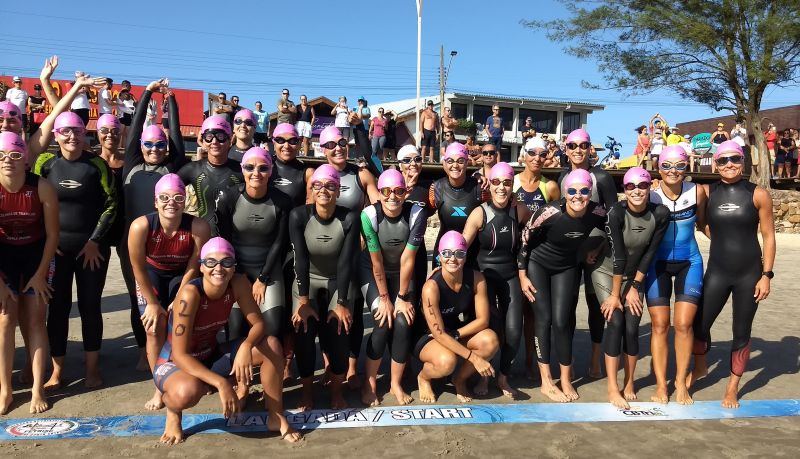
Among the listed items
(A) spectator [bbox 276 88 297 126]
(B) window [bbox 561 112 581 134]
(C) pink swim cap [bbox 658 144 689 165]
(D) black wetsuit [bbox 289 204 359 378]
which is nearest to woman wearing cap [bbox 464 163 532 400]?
(D) black wetsuit [bbox 289 204 359 378]

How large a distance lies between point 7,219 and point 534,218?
15.2 feet

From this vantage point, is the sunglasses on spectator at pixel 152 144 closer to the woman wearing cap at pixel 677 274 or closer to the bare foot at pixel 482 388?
the bare foot at pixel 482 388

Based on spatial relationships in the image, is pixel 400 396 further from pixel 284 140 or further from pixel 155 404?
pixel 284 140

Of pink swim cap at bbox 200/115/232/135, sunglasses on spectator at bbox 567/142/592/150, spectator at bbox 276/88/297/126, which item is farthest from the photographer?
spectator at bbox 276/88/297/126

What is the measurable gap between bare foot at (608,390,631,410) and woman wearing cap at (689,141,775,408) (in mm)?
968

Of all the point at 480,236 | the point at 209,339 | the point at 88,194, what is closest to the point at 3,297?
the point at 88,194

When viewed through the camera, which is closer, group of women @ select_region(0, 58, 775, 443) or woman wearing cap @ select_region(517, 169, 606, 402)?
group of women @ select_region(0, 58, 775, 443)

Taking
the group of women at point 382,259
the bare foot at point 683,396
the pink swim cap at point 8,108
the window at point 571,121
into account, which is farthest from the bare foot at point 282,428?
the window at point 571,121

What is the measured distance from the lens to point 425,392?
517 cm

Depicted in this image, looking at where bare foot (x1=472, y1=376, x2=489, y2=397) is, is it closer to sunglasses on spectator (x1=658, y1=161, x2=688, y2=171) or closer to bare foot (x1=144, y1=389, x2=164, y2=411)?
sunglasses on spectator (x1=658, y1=161, x2=688, y2=171)

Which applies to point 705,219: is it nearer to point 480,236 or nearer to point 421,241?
point 480,236

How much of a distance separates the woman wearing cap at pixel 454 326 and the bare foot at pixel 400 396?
4.9 inches

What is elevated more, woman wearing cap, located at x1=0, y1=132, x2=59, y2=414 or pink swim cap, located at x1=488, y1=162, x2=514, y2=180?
pink swim cap, located at x1=488, y1=162, x2=514, y2=180

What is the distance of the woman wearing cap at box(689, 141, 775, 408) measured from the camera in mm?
5160
